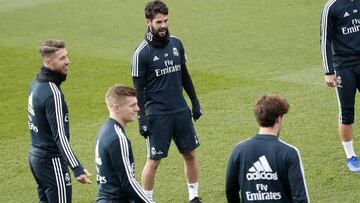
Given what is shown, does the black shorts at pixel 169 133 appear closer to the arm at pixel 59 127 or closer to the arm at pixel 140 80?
the arm at pixel 140 80

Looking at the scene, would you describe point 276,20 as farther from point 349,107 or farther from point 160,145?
point 160,145

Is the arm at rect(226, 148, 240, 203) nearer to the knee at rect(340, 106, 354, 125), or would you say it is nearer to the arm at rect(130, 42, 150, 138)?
the arm at rect(130, 42, 150, 138)

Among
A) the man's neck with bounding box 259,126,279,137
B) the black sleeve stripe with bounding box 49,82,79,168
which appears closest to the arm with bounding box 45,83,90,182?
the black sleeve stripe with bounding box 49,82,79,168

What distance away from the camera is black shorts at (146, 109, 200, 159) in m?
8.55

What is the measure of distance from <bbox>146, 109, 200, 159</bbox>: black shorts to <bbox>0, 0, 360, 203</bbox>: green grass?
2.16 feet

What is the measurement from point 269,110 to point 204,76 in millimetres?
8127

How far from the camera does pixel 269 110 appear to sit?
227 inches

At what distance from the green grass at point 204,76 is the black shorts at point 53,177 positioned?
1600 millimetres

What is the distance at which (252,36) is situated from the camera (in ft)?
53.5

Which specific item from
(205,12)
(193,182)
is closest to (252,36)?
(205,12)

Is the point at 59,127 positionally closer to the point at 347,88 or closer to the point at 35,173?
the point at 35,173

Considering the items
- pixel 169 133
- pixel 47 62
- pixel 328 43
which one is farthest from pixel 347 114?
pixel 47 62

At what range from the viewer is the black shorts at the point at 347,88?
9.34 metres

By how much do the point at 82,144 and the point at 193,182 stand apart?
2597mm
